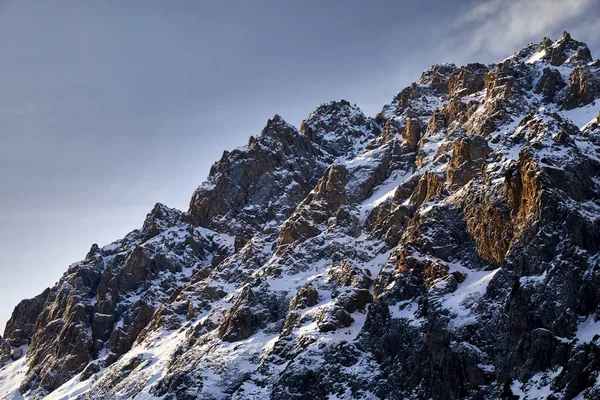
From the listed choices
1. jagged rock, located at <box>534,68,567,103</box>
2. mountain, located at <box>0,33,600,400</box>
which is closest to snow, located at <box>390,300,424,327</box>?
mountain, located at <box>0,33,600,400</box>

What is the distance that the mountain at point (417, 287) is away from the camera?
91000 millimetres

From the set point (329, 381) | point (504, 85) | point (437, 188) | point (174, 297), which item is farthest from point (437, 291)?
point (174, 297)

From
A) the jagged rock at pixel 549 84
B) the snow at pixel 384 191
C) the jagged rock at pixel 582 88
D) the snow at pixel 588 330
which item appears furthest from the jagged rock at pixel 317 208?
the snow at pixel 588 330

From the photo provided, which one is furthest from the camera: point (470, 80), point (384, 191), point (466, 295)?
point (470, 80)

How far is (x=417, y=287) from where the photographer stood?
113 meters

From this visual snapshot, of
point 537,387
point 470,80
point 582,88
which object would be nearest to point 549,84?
point 582,88

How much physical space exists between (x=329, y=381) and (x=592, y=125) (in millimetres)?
73446

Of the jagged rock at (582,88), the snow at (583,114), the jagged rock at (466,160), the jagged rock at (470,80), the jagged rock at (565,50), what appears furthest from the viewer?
the jagged rock at (470,80)

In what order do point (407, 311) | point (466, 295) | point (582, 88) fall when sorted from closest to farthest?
point (466, 295) → point (407, 311) → point (582, 88)

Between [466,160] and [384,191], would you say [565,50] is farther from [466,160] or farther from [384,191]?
[466,160]

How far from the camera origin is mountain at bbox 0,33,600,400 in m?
91.0

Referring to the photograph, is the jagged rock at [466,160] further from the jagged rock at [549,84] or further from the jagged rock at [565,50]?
the jagged rock at [565,50]

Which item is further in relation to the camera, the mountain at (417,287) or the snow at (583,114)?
the snow at (583,114)

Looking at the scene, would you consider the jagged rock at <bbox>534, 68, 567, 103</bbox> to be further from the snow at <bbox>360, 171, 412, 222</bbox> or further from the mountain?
the snow at <bbox>360, 171, 412, 222</bbox>
